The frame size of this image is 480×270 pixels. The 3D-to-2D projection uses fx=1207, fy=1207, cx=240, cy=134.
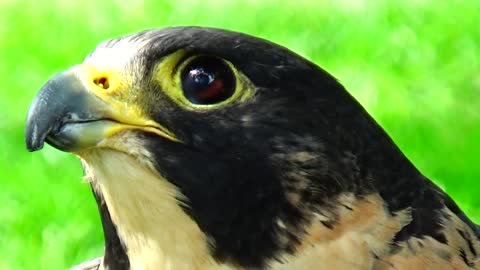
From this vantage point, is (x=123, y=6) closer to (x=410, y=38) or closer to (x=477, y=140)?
(x=410, y=38)

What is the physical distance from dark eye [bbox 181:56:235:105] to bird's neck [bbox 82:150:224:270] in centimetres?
21

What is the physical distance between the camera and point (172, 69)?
9.23 feet

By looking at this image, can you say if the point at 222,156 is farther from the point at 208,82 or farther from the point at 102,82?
the point at 102,82

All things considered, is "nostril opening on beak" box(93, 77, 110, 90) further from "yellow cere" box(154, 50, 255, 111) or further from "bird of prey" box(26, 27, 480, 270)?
"yellow cere" box(154, 50, 255, 111)

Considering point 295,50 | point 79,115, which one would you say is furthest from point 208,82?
point 295,50

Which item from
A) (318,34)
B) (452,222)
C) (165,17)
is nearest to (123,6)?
(165,17)

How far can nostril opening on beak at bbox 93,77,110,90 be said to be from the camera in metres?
2.79

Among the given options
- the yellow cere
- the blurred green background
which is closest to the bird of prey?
the yellow cere

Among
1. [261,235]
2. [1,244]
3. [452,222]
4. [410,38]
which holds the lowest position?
[1,244]

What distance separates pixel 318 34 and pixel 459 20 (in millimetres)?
924

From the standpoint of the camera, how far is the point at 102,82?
280 cm

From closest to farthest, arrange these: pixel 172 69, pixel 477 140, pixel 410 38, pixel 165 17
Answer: pixel 172 69 → pixel 477 140 → pixel 410 38 → pixel 165 17

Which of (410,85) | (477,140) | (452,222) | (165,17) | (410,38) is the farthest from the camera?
(165,17)

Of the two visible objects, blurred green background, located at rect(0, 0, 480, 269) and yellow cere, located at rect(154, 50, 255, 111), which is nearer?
yellow cere, located at rect(154, 50, 255, 111)
